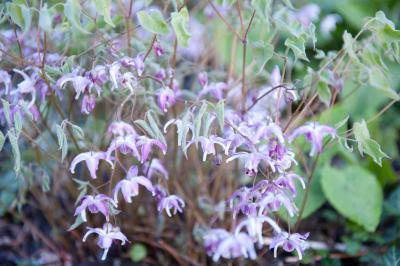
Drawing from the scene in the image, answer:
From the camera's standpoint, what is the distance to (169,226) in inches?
62.5

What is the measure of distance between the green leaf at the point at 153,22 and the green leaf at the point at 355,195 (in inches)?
29.0

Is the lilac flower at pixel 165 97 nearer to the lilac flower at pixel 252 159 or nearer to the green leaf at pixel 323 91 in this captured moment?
the lilac flower at pixel 252 159

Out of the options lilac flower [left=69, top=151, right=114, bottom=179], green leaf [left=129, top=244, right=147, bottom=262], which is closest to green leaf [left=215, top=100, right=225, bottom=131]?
lilac flower [left=69, top=151, right=114, bottom=179]

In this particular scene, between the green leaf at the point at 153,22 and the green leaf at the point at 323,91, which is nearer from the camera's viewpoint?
the green leaf at the point at 153,22

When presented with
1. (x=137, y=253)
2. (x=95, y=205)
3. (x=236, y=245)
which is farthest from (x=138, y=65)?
(x=137, y=253)

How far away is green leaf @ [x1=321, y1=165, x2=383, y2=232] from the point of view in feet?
5.05

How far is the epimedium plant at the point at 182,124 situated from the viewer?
1052mm

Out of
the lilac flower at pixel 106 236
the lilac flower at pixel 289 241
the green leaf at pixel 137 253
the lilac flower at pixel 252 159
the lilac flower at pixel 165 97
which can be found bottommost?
the green leaf at pixel 137 253

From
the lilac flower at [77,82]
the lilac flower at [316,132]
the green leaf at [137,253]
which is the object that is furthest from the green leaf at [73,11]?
the green leaf at [137,253]

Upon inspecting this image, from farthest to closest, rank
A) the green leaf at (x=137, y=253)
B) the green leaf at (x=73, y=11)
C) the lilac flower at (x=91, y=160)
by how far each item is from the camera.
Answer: the green leaf at (x=137, y=253), the lilac flower at (x=91, y=160), the green leaf at (x=73, y=11)

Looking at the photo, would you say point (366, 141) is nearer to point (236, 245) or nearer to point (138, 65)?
point (236, 245)

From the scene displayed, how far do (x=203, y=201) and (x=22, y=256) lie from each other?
0.54 m

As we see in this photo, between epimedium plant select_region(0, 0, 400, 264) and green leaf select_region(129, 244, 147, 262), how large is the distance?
0.09ft

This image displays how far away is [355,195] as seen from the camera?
1602 millimetres
